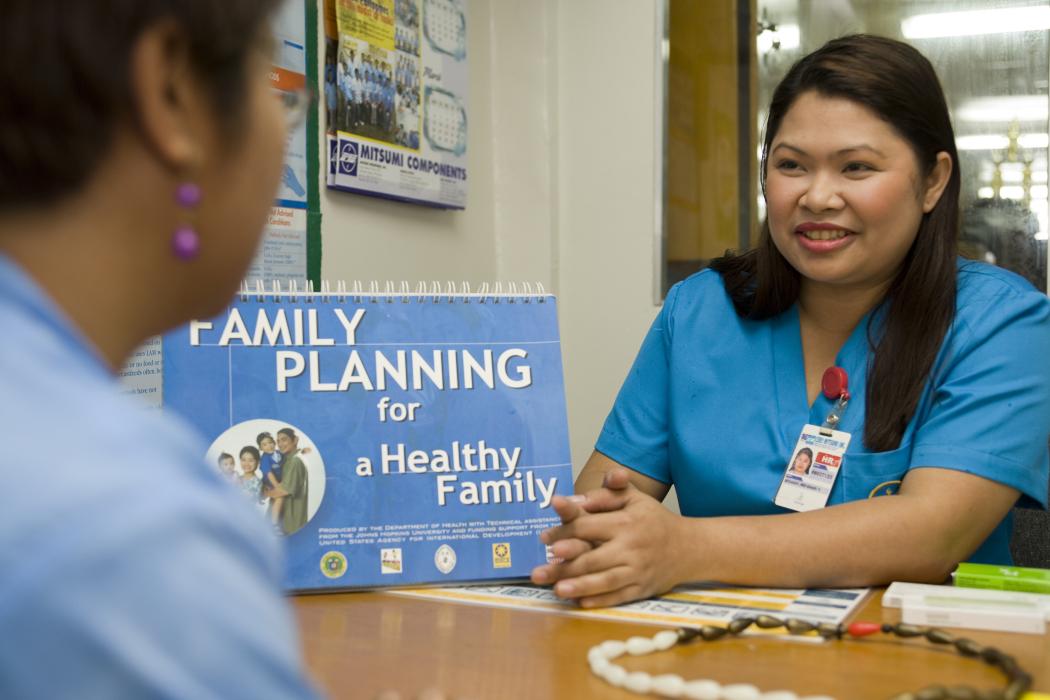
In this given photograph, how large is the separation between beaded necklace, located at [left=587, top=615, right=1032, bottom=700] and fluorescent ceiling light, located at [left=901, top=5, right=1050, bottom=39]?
69.1 inches

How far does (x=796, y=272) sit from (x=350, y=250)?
93cm

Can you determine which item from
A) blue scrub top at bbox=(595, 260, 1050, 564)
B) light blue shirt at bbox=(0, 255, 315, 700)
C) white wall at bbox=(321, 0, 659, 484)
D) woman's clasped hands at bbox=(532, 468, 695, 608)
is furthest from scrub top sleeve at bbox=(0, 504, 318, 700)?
white wall at bbox=(321, 0, 659, 484)

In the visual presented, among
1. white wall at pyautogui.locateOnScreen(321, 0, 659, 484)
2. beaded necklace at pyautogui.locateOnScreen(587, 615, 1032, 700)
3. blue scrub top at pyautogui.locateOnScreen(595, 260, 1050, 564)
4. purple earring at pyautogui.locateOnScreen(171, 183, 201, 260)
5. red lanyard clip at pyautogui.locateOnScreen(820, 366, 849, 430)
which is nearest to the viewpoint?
purple earring at pyautogui.locateOnScreen(171, 183, 201, 260)

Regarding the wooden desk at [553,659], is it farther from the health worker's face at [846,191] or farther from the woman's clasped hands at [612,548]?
the health worker's face at [846,191]

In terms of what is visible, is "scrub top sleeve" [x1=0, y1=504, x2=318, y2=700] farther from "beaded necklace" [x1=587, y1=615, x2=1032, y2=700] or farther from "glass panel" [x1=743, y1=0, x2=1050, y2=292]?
"glass panel" [x1=743, y1=0, x2=1050, y2=292]

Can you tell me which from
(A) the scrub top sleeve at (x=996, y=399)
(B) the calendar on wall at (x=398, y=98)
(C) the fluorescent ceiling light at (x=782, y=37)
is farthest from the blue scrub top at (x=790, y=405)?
(C) the fluorescent ceiling light at (x=782, y=37)

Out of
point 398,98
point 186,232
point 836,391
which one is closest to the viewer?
point 186,232

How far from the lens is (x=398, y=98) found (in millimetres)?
2178

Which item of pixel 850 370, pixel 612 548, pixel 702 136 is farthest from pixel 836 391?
pixel 702 136

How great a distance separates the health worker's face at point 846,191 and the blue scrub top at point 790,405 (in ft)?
0.33

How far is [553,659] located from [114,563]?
2.04ft

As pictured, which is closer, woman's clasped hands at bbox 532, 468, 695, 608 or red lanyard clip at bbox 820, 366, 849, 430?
woman's clasped hands at bbox 532, 468, 695, 608

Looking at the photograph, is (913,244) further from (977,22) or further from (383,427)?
(977,22)

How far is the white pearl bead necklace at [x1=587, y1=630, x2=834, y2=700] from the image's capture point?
0.78 m
